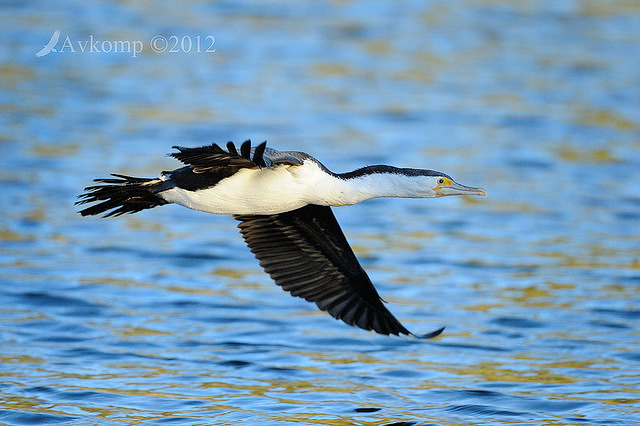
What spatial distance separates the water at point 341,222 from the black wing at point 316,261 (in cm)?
66

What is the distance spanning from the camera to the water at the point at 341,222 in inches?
319

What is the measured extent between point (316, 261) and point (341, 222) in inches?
166

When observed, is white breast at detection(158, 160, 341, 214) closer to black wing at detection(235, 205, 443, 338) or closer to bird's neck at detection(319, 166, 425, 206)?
bird's neck at detection(319, 166, 425, 206)

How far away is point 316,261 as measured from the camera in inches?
316

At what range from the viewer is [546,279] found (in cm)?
1062

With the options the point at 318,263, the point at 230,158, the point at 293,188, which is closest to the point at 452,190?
the point at 293,188

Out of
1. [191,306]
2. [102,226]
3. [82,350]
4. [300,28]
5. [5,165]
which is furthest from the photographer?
[300,28]

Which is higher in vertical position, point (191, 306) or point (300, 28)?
point (300, 28)

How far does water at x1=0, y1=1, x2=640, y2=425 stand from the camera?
8.09 meters

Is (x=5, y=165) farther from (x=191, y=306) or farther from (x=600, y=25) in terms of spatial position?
(x=600, y=25)

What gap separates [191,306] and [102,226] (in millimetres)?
2564

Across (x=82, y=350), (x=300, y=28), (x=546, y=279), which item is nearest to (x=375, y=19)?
(x=300, y=28)

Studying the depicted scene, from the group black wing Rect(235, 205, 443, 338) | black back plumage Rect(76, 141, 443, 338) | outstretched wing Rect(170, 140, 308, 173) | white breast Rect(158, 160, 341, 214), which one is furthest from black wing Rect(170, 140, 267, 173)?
black wing Rect(235, 205, 443, 338)

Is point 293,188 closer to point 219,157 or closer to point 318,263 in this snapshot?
point 219,157
